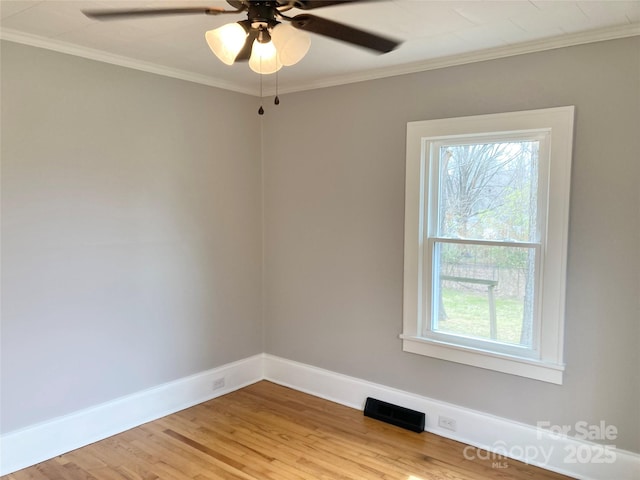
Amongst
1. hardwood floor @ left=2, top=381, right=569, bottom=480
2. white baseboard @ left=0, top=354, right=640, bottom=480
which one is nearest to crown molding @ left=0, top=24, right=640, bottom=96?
white baseboard @ left=0, top=354, right=640, bottom=480

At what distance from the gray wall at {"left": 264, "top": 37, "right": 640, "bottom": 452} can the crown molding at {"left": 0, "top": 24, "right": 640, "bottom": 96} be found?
5cm

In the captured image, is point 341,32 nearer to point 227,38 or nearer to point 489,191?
point 227,38

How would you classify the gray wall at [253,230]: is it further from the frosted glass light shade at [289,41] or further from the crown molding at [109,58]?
the frosted glass light shade at [289,41]

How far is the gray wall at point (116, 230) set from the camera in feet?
8.66

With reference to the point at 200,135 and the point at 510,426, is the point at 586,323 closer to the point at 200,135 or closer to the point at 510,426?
the point at 510,426

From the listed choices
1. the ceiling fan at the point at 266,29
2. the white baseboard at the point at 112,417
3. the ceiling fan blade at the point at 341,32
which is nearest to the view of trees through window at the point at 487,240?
the ceiling fan blade at the point at 341,32

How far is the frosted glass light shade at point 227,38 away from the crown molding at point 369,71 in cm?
155

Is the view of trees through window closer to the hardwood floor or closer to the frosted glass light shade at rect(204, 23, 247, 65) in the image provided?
the hardwood floor

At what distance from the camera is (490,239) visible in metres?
2.93

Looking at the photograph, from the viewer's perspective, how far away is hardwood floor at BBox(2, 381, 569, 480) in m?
2.65

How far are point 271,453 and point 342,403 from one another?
86cm

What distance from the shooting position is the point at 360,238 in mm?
3461

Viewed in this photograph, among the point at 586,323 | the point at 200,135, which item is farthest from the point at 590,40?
the point at 200,135

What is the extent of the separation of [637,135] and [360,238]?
1.81 meters
